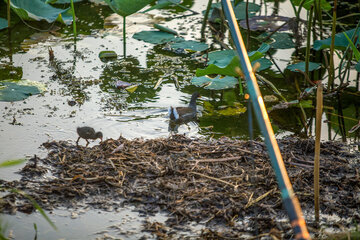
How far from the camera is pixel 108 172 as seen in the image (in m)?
3.57

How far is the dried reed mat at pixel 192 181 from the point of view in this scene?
3.14 metres

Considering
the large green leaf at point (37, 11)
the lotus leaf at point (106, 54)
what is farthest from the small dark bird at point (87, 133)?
the large green leaf at point (37, 11)

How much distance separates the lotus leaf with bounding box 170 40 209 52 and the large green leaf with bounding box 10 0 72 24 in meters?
1.69

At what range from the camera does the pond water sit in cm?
427

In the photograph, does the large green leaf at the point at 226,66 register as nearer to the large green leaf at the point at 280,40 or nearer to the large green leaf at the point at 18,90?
the large green leaf at the point at 280,40

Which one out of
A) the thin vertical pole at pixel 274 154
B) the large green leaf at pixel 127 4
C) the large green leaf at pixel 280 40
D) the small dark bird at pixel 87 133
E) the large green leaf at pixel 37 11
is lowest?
the small dark bird at pixel 87 133

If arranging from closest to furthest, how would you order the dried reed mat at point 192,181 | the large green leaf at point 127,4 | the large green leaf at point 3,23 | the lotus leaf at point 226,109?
the dried reed mat at point 192,181
the lotus leaf at point 226,109
the large green leaf at point 127,4
the large green leaf at point 3,23

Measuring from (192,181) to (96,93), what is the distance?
2.13 metres

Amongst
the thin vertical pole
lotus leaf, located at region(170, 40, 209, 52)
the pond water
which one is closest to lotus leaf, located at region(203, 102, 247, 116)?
the pond water

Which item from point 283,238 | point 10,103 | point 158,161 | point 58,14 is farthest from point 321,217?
point 58,14

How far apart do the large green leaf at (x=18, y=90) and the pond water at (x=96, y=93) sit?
62 millimetres

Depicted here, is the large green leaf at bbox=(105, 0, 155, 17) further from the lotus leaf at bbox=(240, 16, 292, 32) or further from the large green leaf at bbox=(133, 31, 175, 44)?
the lotus leaf at bbox=(240, 16, 292, 32)

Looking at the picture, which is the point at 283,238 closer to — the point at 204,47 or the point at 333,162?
the point at 333,162

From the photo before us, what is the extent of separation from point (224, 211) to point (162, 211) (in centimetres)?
40
